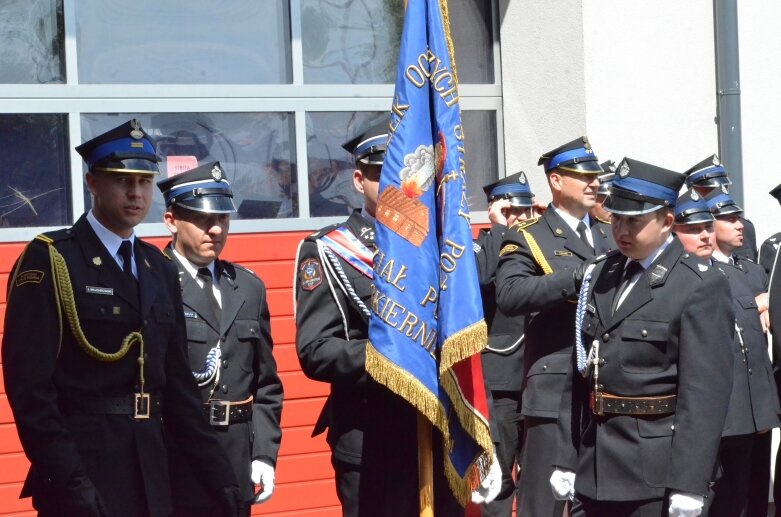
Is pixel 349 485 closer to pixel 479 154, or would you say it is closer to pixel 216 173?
pixel 216 173

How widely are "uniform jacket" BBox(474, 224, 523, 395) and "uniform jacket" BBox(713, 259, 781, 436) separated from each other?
1.33m

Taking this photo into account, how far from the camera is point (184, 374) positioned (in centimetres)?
489

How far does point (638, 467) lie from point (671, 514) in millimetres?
233

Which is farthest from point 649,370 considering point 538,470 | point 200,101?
point 200,101

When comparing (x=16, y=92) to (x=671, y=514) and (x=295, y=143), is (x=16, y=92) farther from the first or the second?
(x=671, y=514)

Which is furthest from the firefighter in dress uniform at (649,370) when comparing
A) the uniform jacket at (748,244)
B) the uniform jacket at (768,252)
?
the uniform jacket at (748,244)

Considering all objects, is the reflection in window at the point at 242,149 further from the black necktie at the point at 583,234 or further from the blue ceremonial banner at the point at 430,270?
the blue ceremonial banner at the point at 430,270

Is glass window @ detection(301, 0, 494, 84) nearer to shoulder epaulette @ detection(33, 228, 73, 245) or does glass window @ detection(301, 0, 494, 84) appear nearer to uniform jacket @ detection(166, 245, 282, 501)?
uniform jacket @ detection(166, 245, 282, 501)

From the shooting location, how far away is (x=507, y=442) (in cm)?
777

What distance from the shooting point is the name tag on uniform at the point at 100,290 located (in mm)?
4508

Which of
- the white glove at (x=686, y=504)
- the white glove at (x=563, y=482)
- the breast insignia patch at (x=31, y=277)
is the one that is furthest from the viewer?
the white glove at (x=563, y=482)

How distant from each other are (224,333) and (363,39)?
351 centimetres

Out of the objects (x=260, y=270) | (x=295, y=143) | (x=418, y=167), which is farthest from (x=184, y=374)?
(x=295, y=143)

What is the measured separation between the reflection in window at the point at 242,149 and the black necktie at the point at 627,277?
3.51 m
